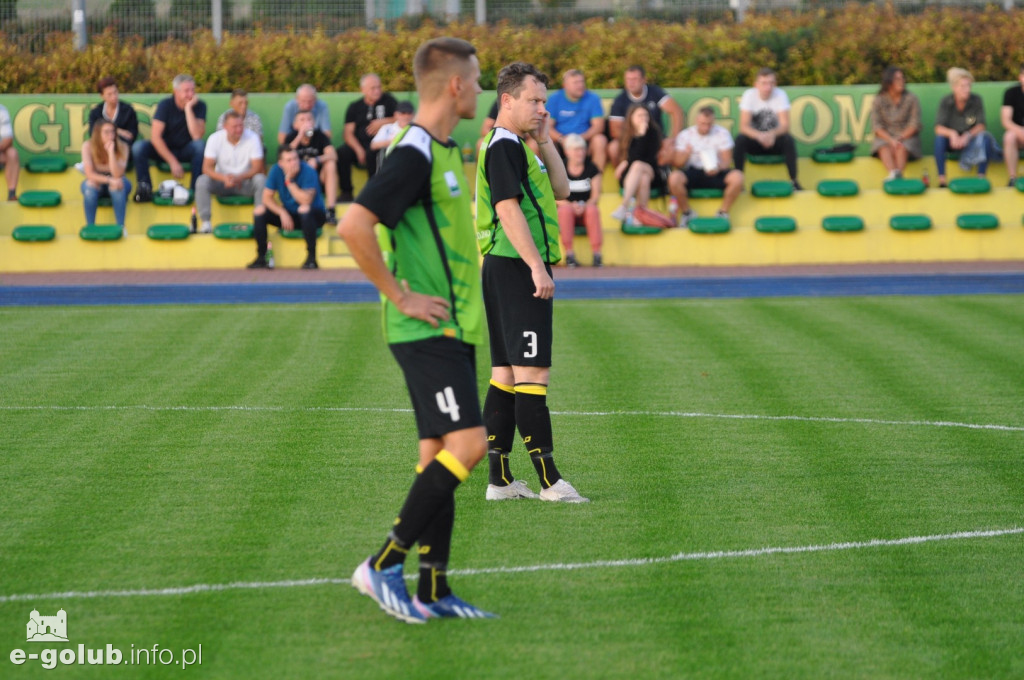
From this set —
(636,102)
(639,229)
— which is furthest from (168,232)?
(636,102)

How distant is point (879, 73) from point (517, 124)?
58.5ft

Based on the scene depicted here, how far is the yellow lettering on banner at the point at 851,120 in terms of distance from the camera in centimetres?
2122

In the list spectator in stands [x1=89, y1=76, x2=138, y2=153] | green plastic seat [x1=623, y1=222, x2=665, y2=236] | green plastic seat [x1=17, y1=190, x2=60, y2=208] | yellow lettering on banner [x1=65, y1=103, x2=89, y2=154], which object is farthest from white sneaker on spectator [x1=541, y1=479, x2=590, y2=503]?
yellow lettering on banner [x1=65, y1=103, x2=89, y2=154]

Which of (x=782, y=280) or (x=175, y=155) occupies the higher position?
(x=175, y=155)

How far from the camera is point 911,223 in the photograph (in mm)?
18703

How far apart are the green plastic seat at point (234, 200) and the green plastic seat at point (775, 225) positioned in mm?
7075

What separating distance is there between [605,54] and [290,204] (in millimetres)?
7226

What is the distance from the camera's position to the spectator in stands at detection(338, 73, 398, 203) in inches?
742

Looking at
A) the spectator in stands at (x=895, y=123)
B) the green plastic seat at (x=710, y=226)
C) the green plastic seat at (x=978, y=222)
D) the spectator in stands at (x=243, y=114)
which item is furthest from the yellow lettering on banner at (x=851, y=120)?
the spectator in stands at (x=243, y=114)

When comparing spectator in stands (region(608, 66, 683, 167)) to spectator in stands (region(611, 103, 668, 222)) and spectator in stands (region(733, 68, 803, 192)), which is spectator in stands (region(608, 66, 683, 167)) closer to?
spectator in stands (region(611, 103, 668, 222))

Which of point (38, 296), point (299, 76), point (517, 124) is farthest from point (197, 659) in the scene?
point (299, 76)

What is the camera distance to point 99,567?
543 cm

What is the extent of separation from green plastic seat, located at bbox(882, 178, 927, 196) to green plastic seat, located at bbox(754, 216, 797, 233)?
1.66 meters

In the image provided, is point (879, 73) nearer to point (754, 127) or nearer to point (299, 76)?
point (754, 127)
